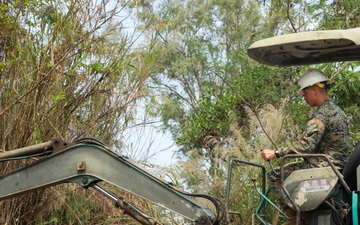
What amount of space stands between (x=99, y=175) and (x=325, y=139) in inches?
85.7

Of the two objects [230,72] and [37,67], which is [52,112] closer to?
[37,67]

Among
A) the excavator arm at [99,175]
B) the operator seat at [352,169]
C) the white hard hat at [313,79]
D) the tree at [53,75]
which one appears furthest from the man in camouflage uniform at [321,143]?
the tree at [53,75]

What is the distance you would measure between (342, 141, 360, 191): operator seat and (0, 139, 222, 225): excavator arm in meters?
1.19

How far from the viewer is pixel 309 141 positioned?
23.9 feet

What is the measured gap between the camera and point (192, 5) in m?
32.9

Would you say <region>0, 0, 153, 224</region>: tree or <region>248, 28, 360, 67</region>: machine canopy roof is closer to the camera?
<region>248, 28, 360, 67</region>: machine canopy roof

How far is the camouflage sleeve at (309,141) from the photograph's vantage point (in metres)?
7.20

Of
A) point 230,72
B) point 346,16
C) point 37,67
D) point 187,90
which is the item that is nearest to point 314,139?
point 37,67

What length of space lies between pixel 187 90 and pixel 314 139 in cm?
2417

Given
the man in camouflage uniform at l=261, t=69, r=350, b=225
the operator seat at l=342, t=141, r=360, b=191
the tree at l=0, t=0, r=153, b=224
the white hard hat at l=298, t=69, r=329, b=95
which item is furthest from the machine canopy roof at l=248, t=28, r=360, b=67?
the tree at l=0, t=0, r=153, b=224

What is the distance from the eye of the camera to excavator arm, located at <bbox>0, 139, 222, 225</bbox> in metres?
7.09

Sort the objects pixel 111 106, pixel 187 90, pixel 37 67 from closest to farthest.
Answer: pixel 37 67, pixel 111 106, pixel 187 90

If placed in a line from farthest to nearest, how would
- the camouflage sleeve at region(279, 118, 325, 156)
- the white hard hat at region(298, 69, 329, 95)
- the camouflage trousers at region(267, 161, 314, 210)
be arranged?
the white hard hat at region(298, 69, 329, 95)
the camouflage trousers at region(267, 161, 314, 210)
the camouflage sleeve at region(279, 118, 325, 156)

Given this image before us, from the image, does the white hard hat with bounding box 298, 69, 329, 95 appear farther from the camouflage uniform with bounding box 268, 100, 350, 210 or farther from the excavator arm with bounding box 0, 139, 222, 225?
the excavator arm with bounding box 0, 139, 222, 225
